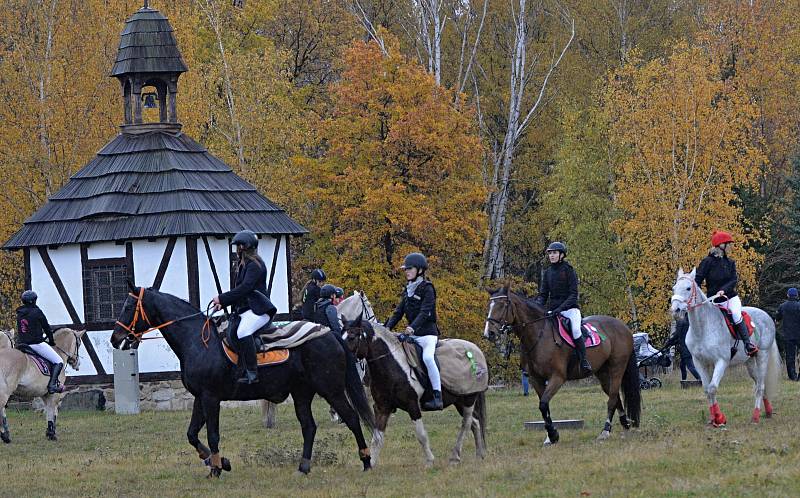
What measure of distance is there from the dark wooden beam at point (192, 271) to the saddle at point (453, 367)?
42.3 feet

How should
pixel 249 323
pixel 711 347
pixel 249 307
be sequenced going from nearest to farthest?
pixel 249 323 < pixel 249 307 < pixel 711 347

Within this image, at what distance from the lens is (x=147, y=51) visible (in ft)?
96.8

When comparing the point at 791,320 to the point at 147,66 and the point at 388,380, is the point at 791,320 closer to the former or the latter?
the point at 147,66

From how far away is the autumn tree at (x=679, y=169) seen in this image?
3675 cm

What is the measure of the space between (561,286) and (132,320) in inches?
211

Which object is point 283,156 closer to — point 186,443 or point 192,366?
point 186,443

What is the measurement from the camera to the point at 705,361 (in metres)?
17.1

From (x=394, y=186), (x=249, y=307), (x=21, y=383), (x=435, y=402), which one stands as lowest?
(x=21, y=383)

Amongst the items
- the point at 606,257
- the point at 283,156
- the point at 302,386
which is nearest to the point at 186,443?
the point at 302,386

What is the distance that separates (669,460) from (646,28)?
36.1 metres

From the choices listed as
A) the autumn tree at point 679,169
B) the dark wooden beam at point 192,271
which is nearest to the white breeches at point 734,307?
the dark wooden beam at point 192,271

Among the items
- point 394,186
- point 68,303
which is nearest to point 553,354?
point 68,303

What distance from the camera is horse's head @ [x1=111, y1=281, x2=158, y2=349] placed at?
48.1 ft

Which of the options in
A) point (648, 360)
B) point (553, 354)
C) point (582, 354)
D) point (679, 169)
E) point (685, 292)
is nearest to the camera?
point (553, 354)
